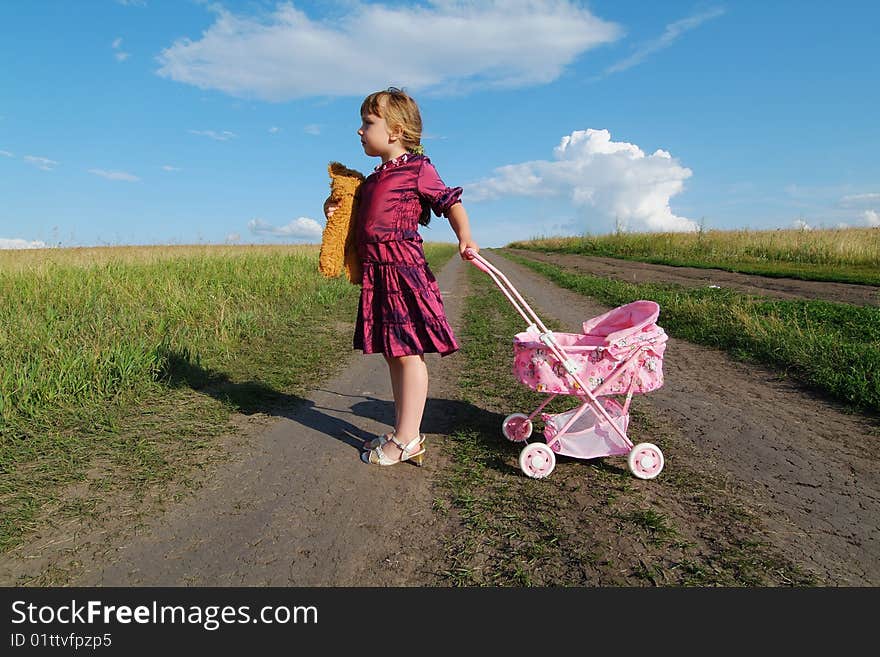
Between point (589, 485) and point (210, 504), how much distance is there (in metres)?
1.98

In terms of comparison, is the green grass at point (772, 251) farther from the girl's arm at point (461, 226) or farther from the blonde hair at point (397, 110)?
the blonde hair at point (397, 110)

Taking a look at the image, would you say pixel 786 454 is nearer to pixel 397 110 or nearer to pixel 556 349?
pixel 556 349

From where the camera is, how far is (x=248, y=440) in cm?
372

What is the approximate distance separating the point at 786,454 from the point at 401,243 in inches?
107

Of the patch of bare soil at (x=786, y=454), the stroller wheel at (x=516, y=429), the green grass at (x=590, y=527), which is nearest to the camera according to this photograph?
the green grass at (x=590, y=527)

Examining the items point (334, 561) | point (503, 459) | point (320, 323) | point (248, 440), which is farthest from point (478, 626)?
point (320, 323)

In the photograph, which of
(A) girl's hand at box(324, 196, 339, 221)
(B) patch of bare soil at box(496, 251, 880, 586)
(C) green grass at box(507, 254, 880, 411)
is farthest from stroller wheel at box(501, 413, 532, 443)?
(C) green grass at box(507, 254, 880, 411)

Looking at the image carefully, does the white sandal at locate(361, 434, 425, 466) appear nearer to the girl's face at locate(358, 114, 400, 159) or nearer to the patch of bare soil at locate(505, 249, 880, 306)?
the girl's face at locate(358, 114, 400, 159)

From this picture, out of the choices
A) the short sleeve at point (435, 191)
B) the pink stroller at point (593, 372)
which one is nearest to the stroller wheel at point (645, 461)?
the pink stroller at point (593, 372)

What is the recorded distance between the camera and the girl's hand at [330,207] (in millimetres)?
3318

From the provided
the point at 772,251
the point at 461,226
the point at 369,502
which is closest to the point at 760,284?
the point at 772,251

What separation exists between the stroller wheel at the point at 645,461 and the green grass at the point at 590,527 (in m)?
0.06

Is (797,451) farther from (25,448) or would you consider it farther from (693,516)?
(25,448)

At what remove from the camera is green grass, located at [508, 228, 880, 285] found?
14.6m
